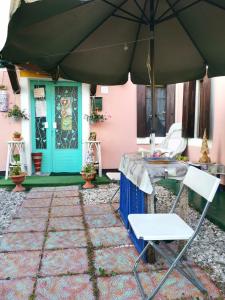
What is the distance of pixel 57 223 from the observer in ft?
11.2

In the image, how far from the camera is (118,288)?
2.03 meters

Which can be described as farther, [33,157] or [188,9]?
[33,157]

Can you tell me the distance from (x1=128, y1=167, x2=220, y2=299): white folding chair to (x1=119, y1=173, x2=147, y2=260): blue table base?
Result: 0.73 feet

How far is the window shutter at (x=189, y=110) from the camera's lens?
18.6 feet

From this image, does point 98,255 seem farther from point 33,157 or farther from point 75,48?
point 33,157

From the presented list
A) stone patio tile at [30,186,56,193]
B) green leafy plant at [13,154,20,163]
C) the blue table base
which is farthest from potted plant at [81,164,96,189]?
the blue table base

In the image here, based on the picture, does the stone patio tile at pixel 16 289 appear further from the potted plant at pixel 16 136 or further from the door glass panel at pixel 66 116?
the door glass panel at pixel 66 116

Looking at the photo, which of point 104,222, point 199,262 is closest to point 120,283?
point 199,262

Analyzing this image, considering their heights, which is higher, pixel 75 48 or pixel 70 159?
pixel 75 48

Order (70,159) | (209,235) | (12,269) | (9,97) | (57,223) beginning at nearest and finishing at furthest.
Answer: (12,269) < (209,235) < (57,223) < (9,97) < (70,159)

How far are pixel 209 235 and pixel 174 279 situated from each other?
1.11m

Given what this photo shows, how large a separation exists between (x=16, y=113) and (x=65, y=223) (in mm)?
3221

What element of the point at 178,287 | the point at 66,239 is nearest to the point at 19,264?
the point at 66,239

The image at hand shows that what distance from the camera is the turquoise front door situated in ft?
20.2
